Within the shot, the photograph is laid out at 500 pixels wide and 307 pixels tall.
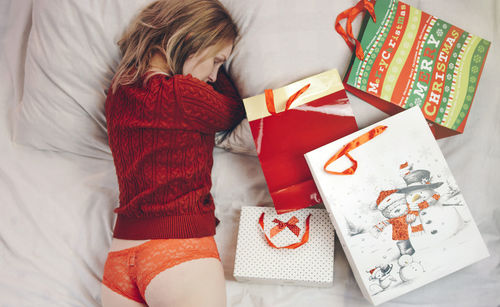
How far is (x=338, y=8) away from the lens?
99cm

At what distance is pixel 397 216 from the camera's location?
933 mm

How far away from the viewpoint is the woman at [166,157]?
2.99ft

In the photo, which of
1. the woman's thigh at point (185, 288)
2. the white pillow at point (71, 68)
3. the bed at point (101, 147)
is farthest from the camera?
the white pillow at point (71, 68)

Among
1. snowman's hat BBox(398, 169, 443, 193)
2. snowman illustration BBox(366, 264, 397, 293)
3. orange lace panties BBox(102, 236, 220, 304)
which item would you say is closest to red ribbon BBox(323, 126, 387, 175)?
snowman's hat BBox(398, 169, 443, 193)

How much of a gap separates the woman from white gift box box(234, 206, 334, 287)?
85 millimetres

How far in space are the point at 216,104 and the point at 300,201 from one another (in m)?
0.31

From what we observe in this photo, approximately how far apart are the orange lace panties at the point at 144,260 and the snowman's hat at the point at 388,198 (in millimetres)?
394

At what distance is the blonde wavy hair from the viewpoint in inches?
37.6

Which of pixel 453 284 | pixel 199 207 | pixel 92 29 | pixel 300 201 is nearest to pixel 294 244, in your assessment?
pixel 300 201

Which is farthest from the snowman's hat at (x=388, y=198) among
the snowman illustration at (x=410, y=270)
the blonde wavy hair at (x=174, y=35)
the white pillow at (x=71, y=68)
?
the white pillow at (x=71, y=68)

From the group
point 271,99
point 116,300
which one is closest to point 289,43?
point 271,99

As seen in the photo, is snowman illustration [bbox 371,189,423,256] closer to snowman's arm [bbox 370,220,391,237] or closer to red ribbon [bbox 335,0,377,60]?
snowman's arm [bbox 370,220,391,237]

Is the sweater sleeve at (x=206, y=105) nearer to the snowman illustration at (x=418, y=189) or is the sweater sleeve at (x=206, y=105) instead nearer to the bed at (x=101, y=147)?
the bed at (x=101, y=147)

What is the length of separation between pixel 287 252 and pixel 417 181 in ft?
1.12
